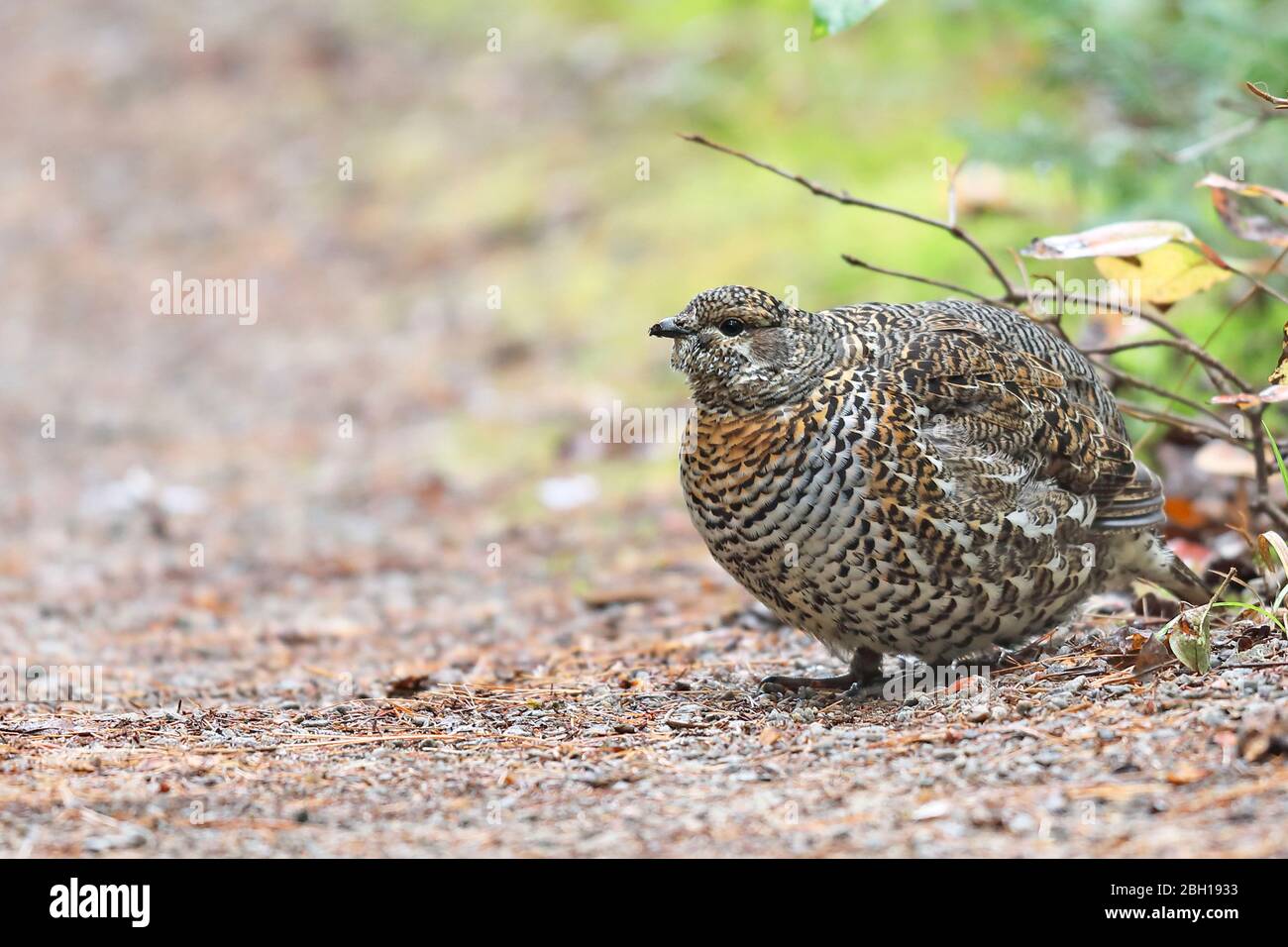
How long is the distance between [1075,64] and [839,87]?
436cm

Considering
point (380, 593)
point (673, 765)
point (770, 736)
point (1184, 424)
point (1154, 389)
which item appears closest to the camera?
point (673, 765)

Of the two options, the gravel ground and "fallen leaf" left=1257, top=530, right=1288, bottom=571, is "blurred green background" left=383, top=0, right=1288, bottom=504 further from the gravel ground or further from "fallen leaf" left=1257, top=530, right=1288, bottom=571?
"fallen leaf" left=1257, top=530, right=1288, bottom=571

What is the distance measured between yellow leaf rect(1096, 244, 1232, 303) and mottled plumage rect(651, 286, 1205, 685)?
0.34m

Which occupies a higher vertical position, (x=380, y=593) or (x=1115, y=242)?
(x=1115, y=242)

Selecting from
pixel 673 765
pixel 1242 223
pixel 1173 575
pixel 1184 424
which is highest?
pixel 1242 223

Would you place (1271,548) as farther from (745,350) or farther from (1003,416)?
(745,350)

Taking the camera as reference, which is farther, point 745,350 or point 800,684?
point 800,684

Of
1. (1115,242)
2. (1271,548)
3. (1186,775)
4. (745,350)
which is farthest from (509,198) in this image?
(1186,775)

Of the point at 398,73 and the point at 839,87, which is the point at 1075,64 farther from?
the point at 398,73

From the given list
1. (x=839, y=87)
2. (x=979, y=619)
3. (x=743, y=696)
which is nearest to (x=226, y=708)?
(x=743, y=696)

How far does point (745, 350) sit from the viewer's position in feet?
13.3

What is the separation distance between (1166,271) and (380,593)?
3637mm

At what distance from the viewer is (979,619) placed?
4.05m
